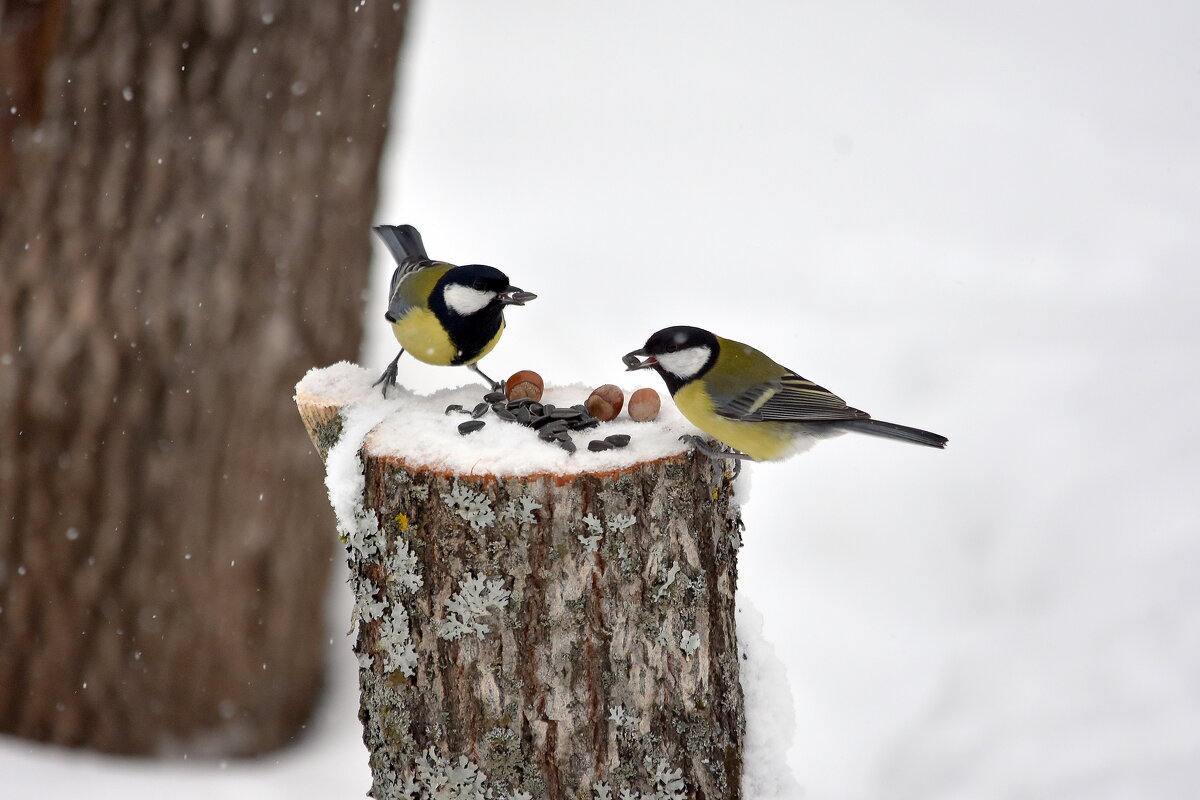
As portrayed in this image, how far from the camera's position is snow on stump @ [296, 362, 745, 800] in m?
1.99

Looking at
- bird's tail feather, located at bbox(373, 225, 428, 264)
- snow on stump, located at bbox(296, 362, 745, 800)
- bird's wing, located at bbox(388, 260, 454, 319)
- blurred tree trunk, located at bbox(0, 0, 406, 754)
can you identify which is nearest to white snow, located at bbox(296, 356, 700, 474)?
snow on stump, located at bbox(296, 362, 745, 800)

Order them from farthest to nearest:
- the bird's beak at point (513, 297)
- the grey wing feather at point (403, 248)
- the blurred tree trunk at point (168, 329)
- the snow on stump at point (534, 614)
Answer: the blurred tree trunk at point (168, 329)
the grey wing feather at point (403, 248)
the bird's beak at point (513, 297)
the snow on stump at point (534, 614)

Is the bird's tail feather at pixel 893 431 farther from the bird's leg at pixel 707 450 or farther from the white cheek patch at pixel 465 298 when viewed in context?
the white cheek patch at pixel 465 298

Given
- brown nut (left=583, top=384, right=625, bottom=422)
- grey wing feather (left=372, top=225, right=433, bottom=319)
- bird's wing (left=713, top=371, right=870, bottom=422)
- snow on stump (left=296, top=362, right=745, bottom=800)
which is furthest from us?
grey wing feather (left=372, top=225, right=433, bottom=319)

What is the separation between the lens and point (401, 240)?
2967 millimetres

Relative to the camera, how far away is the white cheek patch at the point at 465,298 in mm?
2498

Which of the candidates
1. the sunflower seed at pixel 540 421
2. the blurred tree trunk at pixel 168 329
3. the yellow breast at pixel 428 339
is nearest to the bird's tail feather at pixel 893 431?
the sunflower seed at pixel 540 421

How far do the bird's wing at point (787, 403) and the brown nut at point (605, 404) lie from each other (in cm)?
33

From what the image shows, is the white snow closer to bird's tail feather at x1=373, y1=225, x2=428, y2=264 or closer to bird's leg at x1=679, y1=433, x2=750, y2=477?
bird's leg at x1=679, y1=433, x2=750, y2=477

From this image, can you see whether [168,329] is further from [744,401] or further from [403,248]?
[744,401]

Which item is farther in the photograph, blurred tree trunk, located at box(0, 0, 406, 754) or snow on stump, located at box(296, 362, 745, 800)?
blurred tree trunk, located at box(0, 0, 406, 754)

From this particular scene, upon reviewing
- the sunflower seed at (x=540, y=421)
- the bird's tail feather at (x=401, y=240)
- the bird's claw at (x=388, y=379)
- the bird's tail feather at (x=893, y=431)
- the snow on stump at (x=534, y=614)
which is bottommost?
the snow on stump at (x=534, y=614)

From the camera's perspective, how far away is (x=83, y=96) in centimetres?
306

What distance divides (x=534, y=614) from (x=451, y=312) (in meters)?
0.90
